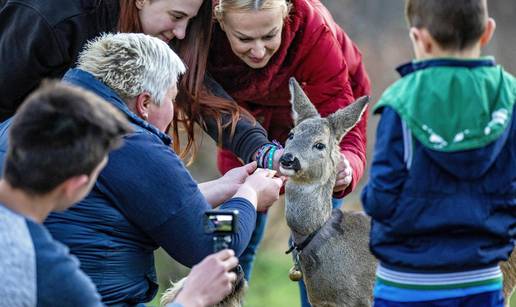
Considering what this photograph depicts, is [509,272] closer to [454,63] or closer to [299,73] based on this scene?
[299,73]

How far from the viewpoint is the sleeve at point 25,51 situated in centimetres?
498

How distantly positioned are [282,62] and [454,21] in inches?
79.2

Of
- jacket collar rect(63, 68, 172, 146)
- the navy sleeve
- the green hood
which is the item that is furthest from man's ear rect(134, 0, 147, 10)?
the navy sleeve

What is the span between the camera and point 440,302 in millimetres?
3705

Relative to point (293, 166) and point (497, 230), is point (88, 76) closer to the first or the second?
point (293, 166)

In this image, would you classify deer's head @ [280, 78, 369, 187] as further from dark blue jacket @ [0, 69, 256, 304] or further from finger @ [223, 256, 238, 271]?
finger @ [223, 256, 238, 271]

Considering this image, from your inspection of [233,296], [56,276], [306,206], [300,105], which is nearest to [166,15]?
[300,105]

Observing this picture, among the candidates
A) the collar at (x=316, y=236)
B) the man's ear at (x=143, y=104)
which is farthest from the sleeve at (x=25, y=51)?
the collar at (x=316, y=236)

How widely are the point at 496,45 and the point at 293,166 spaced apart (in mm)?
7742

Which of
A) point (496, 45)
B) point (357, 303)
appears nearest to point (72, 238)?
point (357, 303)

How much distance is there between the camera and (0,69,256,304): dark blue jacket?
13.4 ft

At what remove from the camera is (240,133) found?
5.37 m

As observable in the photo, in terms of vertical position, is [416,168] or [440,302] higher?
[416,168]

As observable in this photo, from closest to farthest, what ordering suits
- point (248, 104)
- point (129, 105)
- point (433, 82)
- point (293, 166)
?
point (433, 82)
point (129, 105)
point (293, 166)
point (248, 104)
